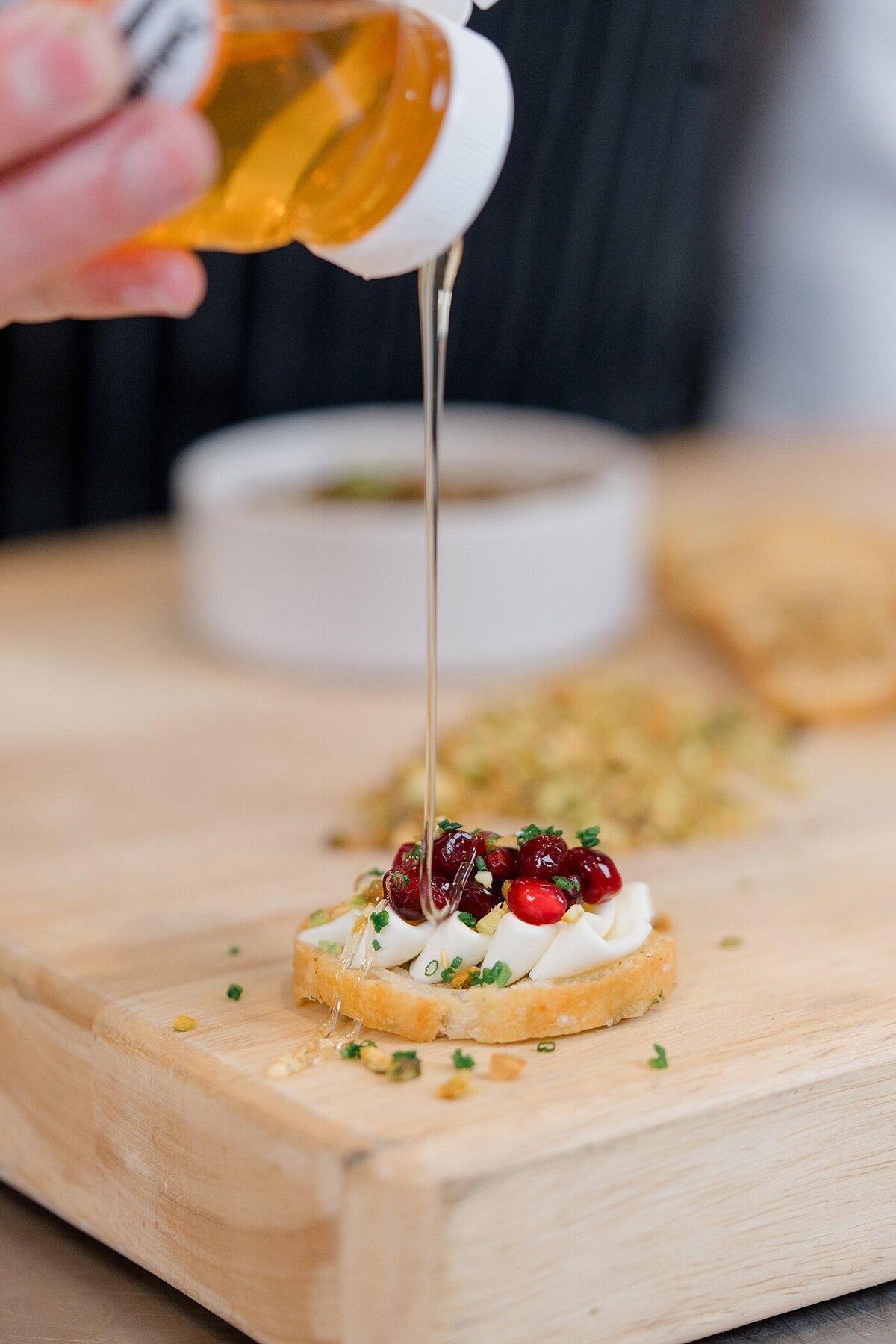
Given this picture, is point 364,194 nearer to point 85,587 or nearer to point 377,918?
point 377,918

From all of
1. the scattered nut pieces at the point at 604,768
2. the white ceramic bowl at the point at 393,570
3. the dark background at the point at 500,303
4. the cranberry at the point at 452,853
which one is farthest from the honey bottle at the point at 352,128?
the dark background at the point at 500,303

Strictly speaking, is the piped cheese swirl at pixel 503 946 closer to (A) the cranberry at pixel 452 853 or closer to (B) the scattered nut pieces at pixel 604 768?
(A) the cranberry at pixel 452 853

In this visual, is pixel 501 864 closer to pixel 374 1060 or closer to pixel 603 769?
pixel 374 1060

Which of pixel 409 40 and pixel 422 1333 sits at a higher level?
pixel 409 40

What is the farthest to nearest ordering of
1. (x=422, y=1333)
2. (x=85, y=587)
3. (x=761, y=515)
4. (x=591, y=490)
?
(x=761, y=515) → (x=85, y=587) → (x=591, y=490) → (x=422, y=1333)

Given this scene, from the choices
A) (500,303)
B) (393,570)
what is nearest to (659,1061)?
(393,570)

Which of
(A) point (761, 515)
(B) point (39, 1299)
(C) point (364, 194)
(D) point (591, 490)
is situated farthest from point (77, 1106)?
(A) point (761, 515)

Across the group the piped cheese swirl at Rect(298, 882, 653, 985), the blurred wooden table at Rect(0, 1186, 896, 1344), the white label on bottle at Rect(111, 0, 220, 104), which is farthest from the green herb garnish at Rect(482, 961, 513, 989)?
the white label on bottle at Rect(111, 0, 220, 104)

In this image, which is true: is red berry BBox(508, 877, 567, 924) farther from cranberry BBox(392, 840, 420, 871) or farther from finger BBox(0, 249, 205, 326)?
finger BBox(0, 249, 205, 326)
